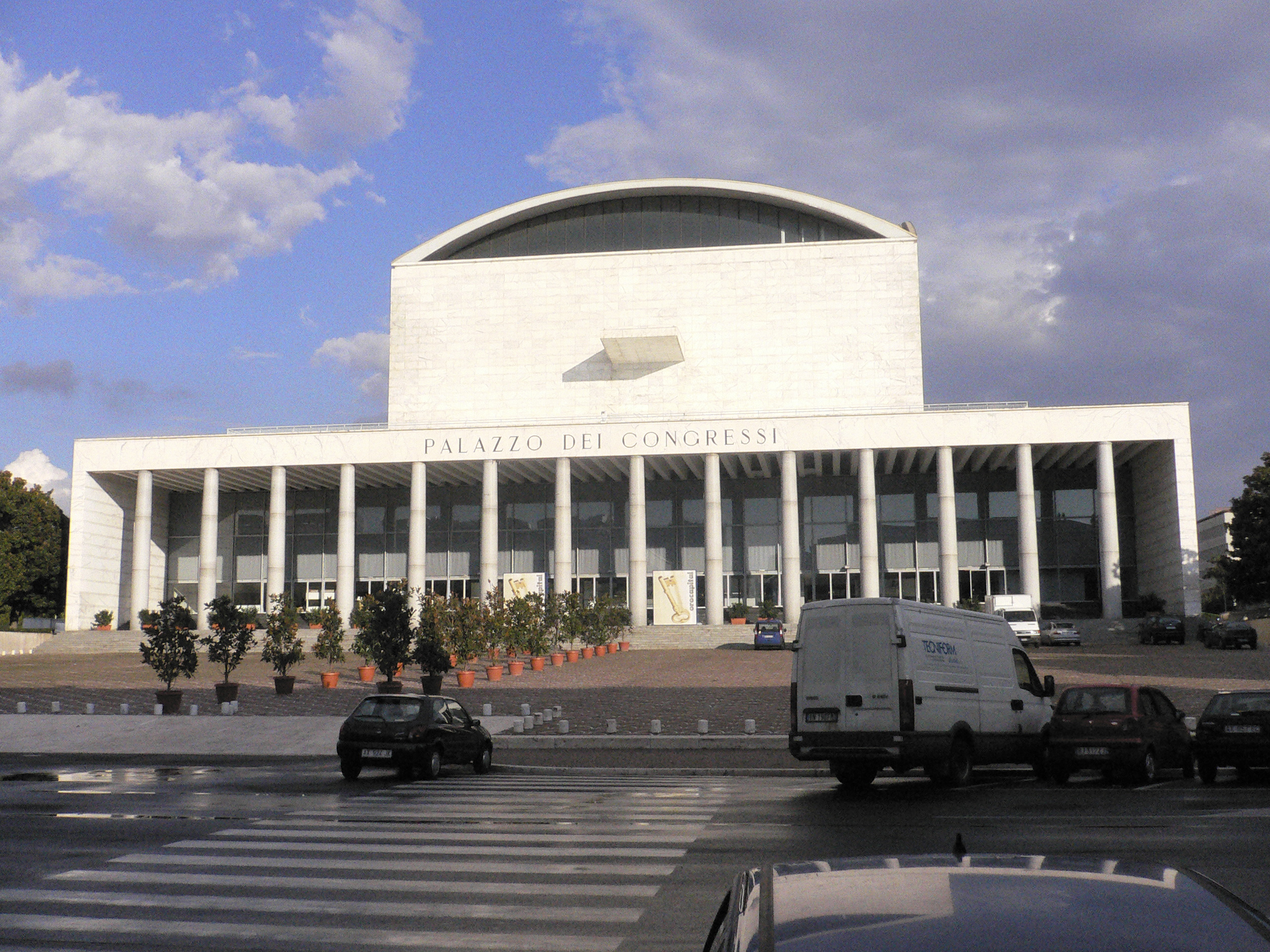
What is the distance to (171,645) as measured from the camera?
3084 centimetres

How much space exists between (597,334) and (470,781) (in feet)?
179

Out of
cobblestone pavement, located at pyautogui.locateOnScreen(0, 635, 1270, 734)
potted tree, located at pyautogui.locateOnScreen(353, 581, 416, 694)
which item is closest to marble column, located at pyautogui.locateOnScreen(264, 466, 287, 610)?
cobblestone pavement, located at pyautogui.locateOnScreen(0, 635, 1270, 734)

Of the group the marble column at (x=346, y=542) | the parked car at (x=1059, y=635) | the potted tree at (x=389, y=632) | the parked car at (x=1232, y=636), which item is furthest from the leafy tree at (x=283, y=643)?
the parked car at (x=1232, y=636)

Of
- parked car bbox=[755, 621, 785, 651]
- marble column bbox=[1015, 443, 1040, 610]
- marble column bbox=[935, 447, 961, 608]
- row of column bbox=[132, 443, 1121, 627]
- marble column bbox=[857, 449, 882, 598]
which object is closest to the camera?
parked car bbox=[755, 621, 785, 651]

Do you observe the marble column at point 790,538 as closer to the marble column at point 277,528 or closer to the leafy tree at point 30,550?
the marble column at point 277,528

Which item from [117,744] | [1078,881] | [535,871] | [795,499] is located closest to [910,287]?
[795,499]

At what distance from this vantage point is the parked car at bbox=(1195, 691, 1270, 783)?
667 inches

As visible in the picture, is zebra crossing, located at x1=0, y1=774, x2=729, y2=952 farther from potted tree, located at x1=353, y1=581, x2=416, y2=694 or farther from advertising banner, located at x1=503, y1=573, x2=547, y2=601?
advertising banner, located at x1=503, y1=573, x2=547, y2=601

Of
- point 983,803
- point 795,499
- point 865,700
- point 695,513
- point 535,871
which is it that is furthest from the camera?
point 695,513

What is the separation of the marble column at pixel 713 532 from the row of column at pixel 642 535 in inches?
2.1

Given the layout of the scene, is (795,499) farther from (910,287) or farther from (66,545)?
Answer: (66,545)

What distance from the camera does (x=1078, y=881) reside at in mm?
2865

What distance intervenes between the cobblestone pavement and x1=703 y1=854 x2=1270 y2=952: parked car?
20914 millimetres

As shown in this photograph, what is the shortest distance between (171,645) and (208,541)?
36.8 meters
